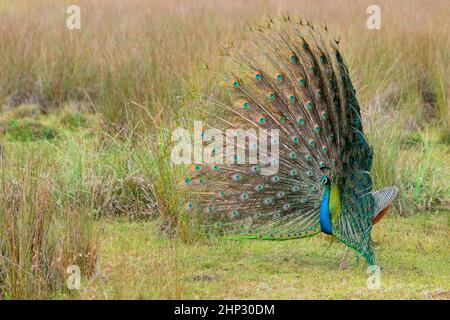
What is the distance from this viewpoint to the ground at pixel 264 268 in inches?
259

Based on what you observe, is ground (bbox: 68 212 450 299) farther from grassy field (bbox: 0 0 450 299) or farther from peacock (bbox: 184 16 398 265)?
peacock (bbox: 184 16 398 265)

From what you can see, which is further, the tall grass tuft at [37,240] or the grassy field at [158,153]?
the grassy field at [158,153]

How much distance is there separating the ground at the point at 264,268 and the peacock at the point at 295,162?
0.92 ft

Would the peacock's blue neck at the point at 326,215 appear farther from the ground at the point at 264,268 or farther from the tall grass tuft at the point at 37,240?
the tall grass tuft at the point at 37,240

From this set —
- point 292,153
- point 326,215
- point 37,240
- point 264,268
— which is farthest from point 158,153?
point 37,240

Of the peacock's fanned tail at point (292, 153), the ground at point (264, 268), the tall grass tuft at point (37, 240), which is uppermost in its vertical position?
the peacock's fanned tail at point (292, 153)

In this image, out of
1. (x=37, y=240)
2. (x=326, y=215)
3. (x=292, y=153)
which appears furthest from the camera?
(x=292, y=153)

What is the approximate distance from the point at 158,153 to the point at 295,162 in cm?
137

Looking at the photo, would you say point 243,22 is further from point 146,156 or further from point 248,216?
point 248,216

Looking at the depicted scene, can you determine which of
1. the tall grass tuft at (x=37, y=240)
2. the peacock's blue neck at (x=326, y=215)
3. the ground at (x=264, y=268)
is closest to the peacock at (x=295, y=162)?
the peacock's blue neck at (x=326, y=215)

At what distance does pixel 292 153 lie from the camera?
24.2ft

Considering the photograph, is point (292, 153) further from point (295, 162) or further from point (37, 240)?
point (37, 240)

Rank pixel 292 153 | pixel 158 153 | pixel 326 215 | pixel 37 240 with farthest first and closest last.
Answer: pixel 158 153, pixel 292 153, pixel 326 215, pixel 37 240

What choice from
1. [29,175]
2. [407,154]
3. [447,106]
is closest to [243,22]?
[447,106]
